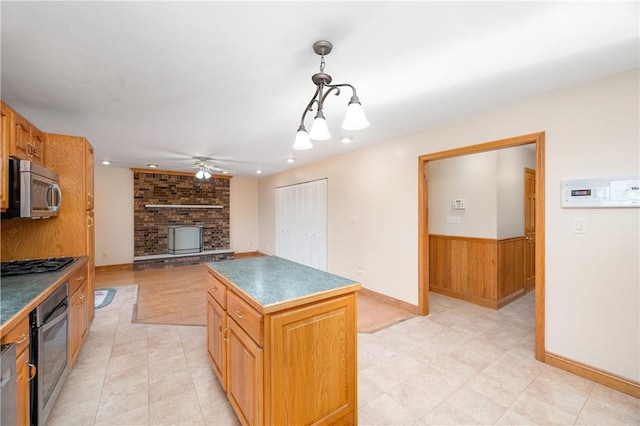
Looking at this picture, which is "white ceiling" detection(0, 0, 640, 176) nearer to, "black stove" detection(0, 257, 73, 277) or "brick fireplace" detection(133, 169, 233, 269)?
"black stove" detection(0, 257, 73, 277)

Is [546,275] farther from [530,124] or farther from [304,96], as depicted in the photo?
[304,96]

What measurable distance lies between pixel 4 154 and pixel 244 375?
2229 mm

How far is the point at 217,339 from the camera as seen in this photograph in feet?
6.48

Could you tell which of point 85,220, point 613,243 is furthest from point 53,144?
point 613,243

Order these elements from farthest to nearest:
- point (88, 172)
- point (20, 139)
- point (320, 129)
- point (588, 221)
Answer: point (88, 172) → point (588, 221) → point (20, 139) → point (320, 129)

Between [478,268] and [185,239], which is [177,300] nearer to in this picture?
[185,239]

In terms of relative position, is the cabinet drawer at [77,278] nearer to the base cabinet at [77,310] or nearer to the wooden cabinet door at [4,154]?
the base cabinet at [77,310]

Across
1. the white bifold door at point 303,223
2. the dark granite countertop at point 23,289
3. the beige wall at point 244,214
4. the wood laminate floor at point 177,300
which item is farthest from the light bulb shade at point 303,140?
the beige wall at point 244,214

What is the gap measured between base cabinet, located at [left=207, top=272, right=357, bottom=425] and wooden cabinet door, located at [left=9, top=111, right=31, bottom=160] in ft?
6.40

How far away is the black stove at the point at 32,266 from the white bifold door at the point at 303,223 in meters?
3.65

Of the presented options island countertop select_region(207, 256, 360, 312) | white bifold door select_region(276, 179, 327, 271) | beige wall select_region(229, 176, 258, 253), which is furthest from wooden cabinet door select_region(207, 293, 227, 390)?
beige wall select_region(229, 176, 258, 253)

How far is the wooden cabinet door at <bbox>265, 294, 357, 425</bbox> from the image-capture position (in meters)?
1.32

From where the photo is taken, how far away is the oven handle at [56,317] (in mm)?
1604

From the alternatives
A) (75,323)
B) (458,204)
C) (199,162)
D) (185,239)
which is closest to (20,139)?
(75,323)
